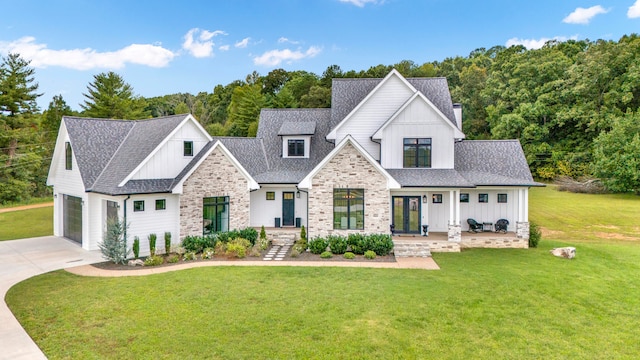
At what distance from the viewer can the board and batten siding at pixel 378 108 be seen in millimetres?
19906

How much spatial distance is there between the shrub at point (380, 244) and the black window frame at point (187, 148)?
30.7 ft

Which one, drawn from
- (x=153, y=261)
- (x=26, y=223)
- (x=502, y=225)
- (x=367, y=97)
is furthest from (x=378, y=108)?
(x=26, y=223)

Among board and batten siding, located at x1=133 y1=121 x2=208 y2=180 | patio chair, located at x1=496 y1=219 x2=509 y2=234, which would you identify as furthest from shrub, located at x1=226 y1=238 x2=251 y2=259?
patio chair, located at x1=496 y1=219 x2=509 y2=234

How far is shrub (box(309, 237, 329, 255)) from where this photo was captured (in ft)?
53.3

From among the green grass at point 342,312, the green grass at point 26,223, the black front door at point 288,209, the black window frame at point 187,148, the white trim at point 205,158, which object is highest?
the black window frame at point 187,148

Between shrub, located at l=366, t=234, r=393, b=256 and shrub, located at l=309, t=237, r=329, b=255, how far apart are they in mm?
1943

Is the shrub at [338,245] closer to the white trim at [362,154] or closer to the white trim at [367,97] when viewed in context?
the white trim at [362,154]

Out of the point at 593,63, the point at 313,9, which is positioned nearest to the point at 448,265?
the point at 313,9

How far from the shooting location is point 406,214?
1856 cm

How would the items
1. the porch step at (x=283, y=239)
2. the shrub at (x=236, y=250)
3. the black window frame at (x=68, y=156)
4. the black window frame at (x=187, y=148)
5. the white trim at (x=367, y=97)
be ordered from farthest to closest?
the white trim at (x=367, y=97) < the porch step at (x=283, y=239) < the black window frame at (x=68, y=156) < the black window frame at (x=187, y=148) < the shrub at (x=236, y=250)

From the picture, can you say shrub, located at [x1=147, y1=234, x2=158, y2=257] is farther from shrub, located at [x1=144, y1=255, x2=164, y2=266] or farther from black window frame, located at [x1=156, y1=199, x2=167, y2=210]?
black window frame, located at [x1=156, y1=199, x2=167, y2=210]

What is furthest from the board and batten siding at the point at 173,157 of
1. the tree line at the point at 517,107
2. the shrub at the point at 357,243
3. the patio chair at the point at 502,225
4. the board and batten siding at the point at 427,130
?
the tree line at the point at 517,107

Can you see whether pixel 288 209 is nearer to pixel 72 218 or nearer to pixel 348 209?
pixel 348 209

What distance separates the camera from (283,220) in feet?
65.6
